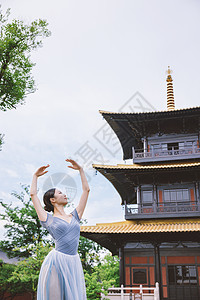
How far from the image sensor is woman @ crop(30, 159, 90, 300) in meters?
2.76

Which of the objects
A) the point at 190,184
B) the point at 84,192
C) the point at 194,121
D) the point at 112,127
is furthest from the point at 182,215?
the point at 84,192

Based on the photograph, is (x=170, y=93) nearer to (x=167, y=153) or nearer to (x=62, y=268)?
(x=167, y=153)

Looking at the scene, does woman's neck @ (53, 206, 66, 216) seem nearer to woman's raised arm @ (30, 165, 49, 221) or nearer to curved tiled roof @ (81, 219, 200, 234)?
woman's raised arm @ (30, 165, 49, 221)

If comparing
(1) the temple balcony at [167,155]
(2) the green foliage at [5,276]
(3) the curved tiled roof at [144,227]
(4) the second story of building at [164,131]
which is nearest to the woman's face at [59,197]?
(3) the curved tiled roof at [144,227]

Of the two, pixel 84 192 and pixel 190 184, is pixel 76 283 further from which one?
pixel 190 184

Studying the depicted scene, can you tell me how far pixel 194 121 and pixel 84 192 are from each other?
583 inches

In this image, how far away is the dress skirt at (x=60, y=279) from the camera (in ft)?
8.99

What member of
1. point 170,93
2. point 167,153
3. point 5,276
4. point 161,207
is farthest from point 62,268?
point 170,93

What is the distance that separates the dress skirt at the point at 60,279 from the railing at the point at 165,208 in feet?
42.0

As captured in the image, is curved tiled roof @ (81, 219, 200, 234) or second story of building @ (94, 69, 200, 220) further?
second story of building @ (94, 69, 200, 220)

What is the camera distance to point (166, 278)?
14.1 meters

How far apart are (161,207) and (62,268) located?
13.1m

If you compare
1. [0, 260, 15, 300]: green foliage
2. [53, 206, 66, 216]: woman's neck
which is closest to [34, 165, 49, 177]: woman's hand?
[53, 206, 66, 216]: woman's neck

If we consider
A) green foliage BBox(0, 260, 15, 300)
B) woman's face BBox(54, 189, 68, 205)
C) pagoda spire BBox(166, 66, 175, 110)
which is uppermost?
pagoda spire BBox(166, 66, 175, 110)
